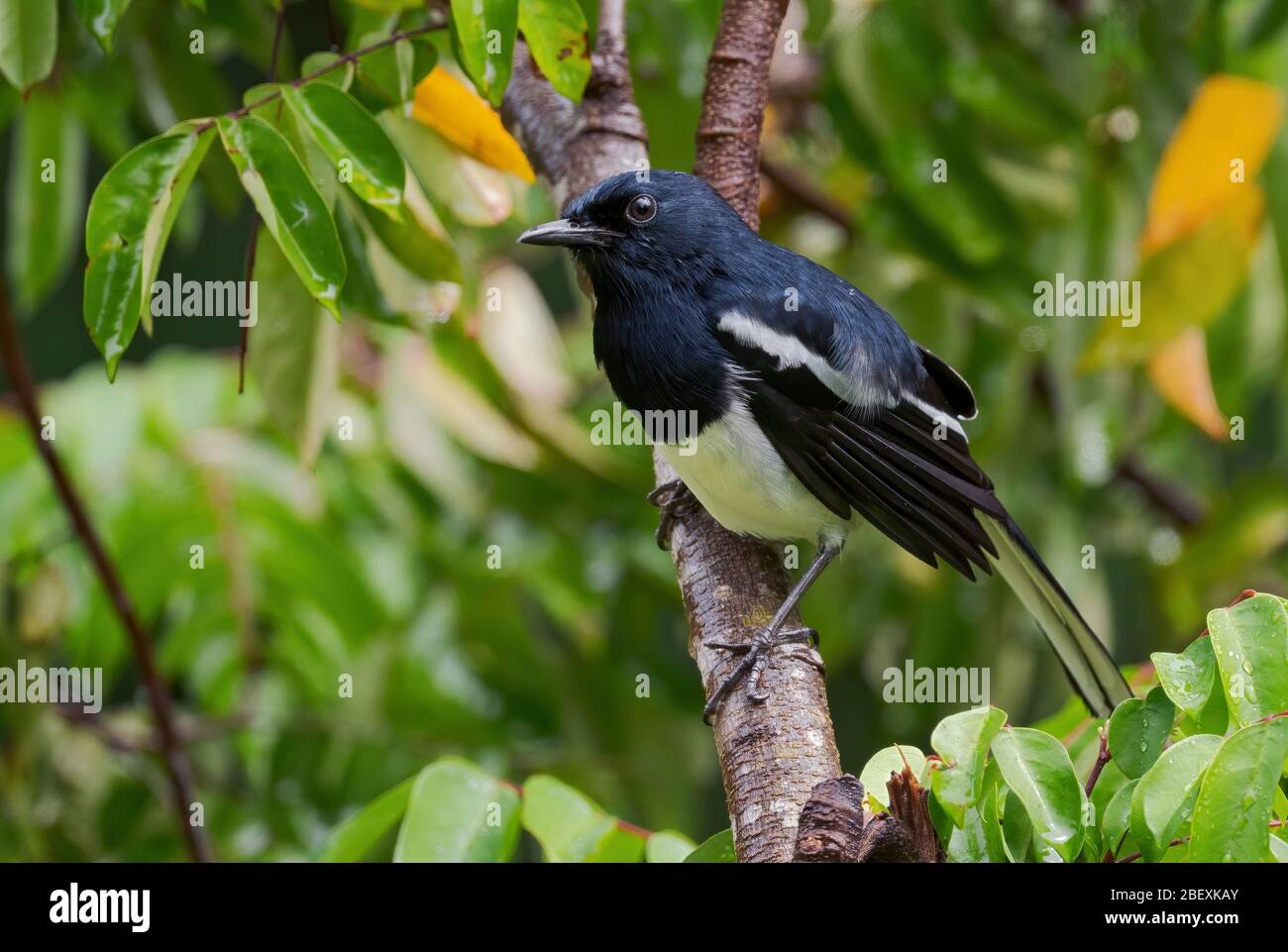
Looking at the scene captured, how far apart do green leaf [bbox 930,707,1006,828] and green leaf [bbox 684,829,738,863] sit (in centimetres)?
41

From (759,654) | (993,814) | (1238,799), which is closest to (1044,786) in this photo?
(993,814)

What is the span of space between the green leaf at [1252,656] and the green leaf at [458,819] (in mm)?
933

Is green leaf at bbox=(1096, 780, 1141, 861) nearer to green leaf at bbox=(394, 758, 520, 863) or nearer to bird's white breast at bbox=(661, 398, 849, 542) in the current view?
green leaf at bbox=(394, 758, 520, 863)

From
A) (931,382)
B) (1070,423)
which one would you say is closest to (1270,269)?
(1070,423)

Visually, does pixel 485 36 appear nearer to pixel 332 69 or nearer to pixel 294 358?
pixel 332 69

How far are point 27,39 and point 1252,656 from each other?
66.3 inches

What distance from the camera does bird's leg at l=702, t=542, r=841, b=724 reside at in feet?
6.15

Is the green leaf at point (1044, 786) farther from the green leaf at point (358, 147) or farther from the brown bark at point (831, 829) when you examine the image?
the green leaf at point (358, 147)

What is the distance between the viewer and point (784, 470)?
2.36 m

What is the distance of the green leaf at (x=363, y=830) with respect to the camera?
193 centimetres

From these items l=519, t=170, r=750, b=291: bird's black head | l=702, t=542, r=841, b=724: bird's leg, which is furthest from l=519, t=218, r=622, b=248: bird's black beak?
l=702, t=542, r=841, b=724: bird's leg

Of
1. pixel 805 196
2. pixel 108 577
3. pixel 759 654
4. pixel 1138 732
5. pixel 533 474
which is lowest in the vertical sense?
pixel 1138 732

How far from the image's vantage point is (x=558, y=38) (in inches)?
73.4

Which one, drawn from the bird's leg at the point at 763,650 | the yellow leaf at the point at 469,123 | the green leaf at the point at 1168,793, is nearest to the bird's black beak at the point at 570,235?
the yellow leaf at the point at 469,123
